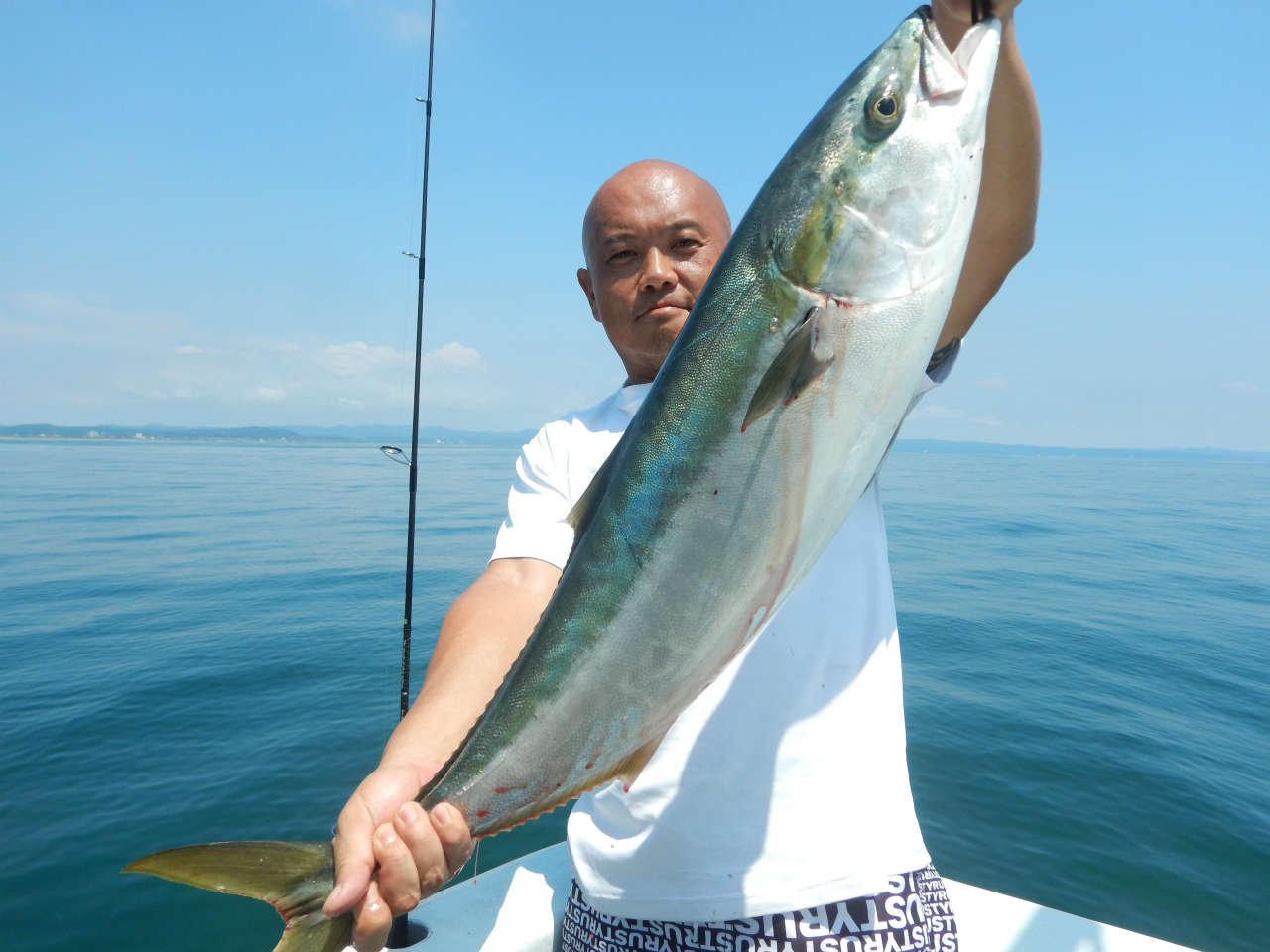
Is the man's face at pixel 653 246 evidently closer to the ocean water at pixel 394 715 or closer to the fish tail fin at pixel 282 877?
the fish tail fin at pixel 282 877

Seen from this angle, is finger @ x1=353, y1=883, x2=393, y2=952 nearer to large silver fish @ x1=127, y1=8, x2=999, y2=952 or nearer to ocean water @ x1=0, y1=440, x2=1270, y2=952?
large silver fish @ x1=127, y1=8, x2=999, y2=952

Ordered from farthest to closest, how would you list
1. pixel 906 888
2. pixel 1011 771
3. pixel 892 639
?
1. pixel 1011 771
2. pixel 892 639
3. pixel 906 888

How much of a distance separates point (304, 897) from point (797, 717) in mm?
1306

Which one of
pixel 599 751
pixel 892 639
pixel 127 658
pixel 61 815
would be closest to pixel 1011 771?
pixel 892 639

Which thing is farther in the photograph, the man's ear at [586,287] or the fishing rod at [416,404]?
the fishing rod at [416,404]

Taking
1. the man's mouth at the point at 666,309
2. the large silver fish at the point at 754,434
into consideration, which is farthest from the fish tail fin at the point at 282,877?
the man's mouth at the point at 666,309

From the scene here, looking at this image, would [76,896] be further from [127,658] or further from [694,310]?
[694,310]

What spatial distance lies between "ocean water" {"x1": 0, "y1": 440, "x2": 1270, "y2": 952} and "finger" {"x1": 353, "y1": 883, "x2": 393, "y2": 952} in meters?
4.36

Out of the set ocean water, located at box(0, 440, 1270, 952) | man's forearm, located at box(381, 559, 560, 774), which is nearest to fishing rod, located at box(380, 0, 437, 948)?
ocean water, located at box(0, 440, 1270, 952)

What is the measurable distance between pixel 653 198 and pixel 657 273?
281 millimetres

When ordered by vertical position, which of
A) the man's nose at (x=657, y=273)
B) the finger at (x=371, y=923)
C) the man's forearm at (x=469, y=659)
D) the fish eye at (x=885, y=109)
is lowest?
the finger at (x=371, y=923)

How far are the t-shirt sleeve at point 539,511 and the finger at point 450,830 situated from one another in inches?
34.3

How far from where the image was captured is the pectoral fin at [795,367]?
150 cm

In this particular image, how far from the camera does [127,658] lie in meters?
10.1
